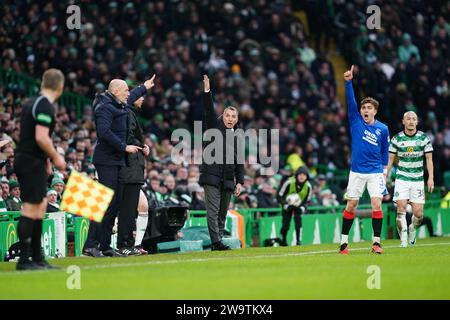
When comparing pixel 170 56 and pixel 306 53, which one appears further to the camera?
pixel 306 53

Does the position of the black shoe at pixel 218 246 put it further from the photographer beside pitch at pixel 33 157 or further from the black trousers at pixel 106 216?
the photographer beside pitch at pixel 33 157

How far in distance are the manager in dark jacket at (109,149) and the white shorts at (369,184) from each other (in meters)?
3.04

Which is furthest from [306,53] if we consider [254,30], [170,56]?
[170,56]

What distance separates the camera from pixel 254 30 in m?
31.2

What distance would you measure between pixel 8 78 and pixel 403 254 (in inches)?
493

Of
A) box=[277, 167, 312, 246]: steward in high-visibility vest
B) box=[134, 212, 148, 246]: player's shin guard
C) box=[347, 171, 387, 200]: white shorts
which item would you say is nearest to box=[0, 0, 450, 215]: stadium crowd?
box=[277, 167, 312, 246]: steward in high-visibility vest

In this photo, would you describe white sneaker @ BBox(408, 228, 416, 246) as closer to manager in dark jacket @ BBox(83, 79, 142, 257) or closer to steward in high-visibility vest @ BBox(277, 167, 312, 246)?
steward in high-visibility vest @ BBox(277, 167, 312, 246)

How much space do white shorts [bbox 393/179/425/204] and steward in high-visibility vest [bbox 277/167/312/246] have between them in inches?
196

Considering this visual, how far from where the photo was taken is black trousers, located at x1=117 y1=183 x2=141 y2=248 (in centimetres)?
1495

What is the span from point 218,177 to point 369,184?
7.96ft

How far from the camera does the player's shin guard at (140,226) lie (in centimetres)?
1617
